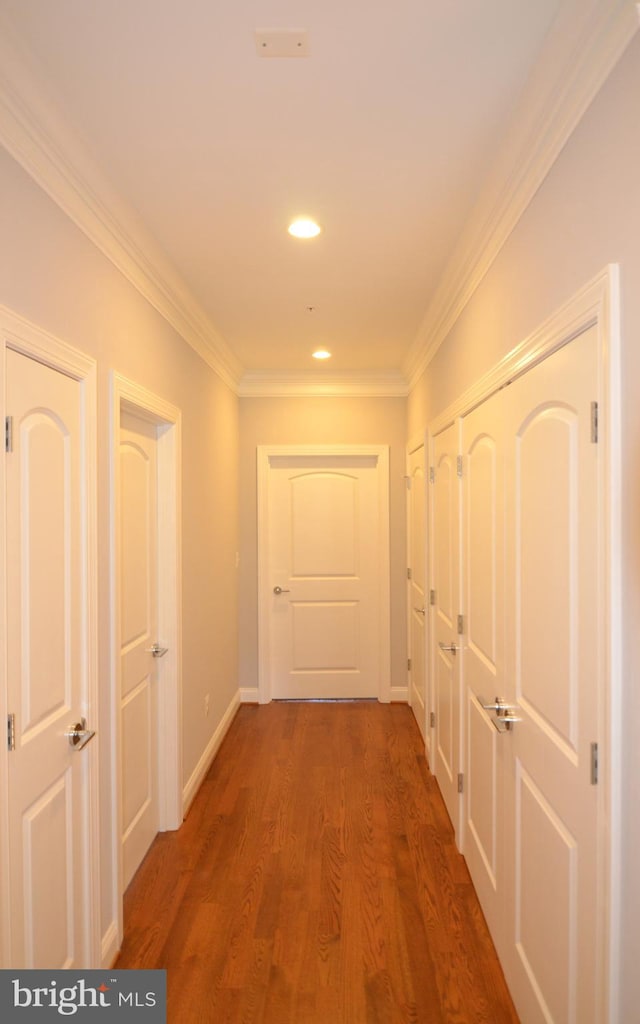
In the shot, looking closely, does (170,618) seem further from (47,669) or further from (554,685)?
(554,685)

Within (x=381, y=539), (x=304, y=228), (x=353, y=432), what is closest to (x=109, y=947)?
(x=304, y=228)

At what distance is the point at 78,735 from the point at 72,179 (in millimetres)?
1619

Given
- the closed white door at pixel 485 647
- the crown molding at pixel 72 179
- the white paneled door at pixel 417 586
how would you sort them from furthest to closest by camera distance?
the white paneled door at pixel 417 586
the closed white door at pixel 485 647
the crown molding at pixel 72 179

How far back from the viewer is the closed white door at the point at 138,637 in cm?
228

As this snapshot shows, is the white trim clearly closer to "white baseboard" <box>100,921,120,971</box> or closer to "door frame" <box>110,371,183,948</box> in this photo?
"door frame" <box>110,371,183,948</box>

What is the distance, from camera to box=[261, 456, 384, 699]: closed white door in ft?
14.9

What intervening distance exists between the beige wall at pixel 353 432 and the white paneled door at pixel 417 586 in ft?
0.57

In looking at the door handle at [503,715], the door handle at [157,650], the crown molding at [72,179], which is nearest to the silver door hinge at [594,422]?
the door handle at [503,715]

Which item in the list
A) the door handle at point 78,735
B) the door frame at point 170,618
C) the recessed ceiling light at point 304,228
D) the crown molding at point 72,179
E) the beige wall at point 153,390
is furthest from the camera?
the door frame at point 170,618

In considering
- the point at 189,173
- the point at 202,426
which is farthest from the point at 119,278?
the point at 202,426

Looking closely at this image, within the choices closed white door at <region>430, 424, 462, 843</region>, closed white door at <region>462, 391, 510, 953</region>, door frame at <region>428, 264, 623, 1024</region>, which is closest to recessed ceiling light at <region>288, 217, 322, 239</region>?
closed white door at <region>462, 391, 510, 953</region>

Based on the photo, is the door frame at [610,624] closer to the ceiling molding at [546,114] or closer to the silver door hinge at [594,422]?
the silver door hinge at [594,422]

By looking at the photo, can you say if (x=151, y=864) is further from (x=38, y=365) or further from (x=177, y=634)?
(x=38, y=365)

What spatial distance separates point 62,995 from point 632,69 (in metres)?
2.40
